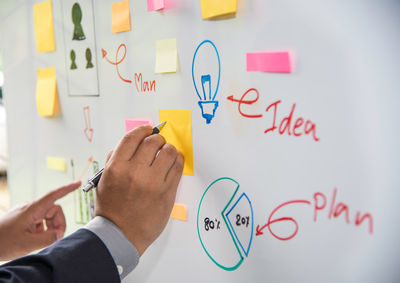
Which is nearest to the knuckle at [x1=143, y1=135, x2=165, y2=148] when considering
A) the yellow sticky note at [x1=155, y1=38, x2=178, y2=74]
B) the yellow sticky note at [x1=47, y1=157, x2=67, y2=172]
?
the yellow sticky note at [x1=155, y1=38, x2=178, y2=74]

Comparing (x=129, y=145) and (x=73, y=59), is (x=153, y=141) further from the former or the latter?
(x=73, y=59)

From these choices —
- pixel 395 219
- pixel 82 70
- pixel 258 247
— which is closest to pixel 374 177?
pixel 395 219

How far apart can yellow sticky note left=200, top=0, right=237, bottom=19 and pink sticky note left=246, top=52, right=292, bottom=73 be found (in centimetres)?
6

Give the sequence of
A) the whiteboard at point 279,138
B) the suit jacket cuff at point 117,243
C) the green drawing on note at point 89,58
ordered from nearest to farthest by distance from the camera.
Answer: the whiteboard at point 279,138, the suit jacket cuff at point 117,243, the green drawing on note at point 89,58

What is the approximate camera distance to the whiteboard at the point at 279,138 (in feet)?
1.43

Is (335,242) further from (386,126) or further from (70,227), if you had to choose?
(70,227)

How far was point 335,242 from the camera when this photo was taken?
1.59ft

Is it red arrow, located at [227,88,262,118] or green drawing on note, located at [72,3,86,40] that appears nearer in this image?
red arrow, located at [227,88,262,118]

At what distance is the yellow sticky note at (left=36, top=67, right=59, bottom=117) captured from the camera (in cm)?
87

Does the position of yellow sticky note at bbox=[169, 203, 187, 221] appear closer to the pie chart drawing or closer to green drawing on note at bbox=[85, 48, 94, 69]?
the pie chart drawing

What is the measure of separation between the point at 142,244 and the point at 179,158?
136mm

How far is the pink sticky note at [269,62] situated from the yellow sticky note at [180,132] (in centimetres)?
14

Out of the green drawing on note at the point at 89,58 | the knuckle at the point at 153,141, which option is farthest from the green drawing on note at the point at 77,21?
the knuckle at the point at 153,141

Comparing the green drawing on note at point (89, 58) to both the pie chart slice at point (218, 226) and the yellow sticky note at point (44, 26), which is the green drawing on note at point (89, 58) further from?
the pie chart slice at point (218, 226)
